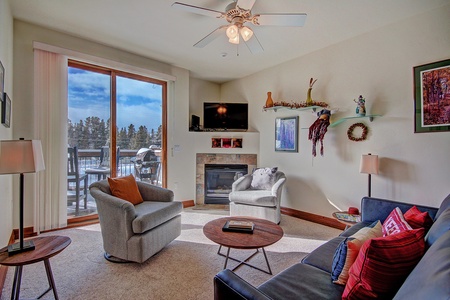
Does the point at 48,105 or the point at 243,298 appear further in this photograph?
the point at 48,105

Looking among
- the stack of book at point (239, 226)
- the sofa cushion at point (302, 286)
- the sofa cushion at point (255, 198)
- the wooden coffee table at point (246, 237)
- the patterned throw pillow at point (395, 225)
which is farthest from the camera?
the sofa cushion at point (255, 198)

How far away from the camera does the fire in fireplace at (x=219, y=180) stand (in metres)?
4.62

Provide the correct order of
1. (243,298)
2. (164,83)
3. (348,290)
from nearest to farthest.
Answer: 1. (243,298)
2. (348,290)
3. (164,83)

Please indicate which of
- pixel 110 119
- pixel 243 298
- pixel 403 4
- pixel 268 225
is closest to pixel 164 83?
pixel 110 119

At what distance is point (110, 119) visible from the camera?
149 inches

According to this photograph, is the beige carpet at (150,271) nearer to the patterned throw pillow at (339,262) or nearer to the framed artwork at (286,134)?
the patterned throw pillow at (339,262)

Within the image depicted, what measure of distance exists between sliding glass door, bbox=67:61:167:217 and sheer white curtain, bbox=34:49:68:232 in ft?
0.68

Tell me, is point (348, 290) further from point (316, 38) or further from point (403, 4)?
point (316, 38)

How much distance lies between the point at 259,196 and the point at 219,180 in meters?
1.47

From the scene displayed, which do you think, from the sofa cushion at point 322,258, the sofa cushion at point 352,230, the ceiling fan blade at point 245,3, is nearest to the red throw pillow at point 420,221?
the sofa cushion at point 352,230

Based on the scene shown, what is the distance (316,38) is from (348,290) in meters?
3.16

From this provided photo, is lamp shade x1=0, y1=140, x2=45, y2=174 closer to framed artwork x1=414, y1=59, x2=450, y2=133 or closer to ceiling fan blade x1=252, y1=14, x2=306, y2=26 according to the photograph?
ceiling fan blade x1=252, y1=14, x2=306, y2=26

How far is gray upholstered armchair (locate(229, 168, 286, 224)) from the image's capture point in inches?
134

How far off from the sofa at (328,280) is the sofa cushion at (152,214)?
1366mm
